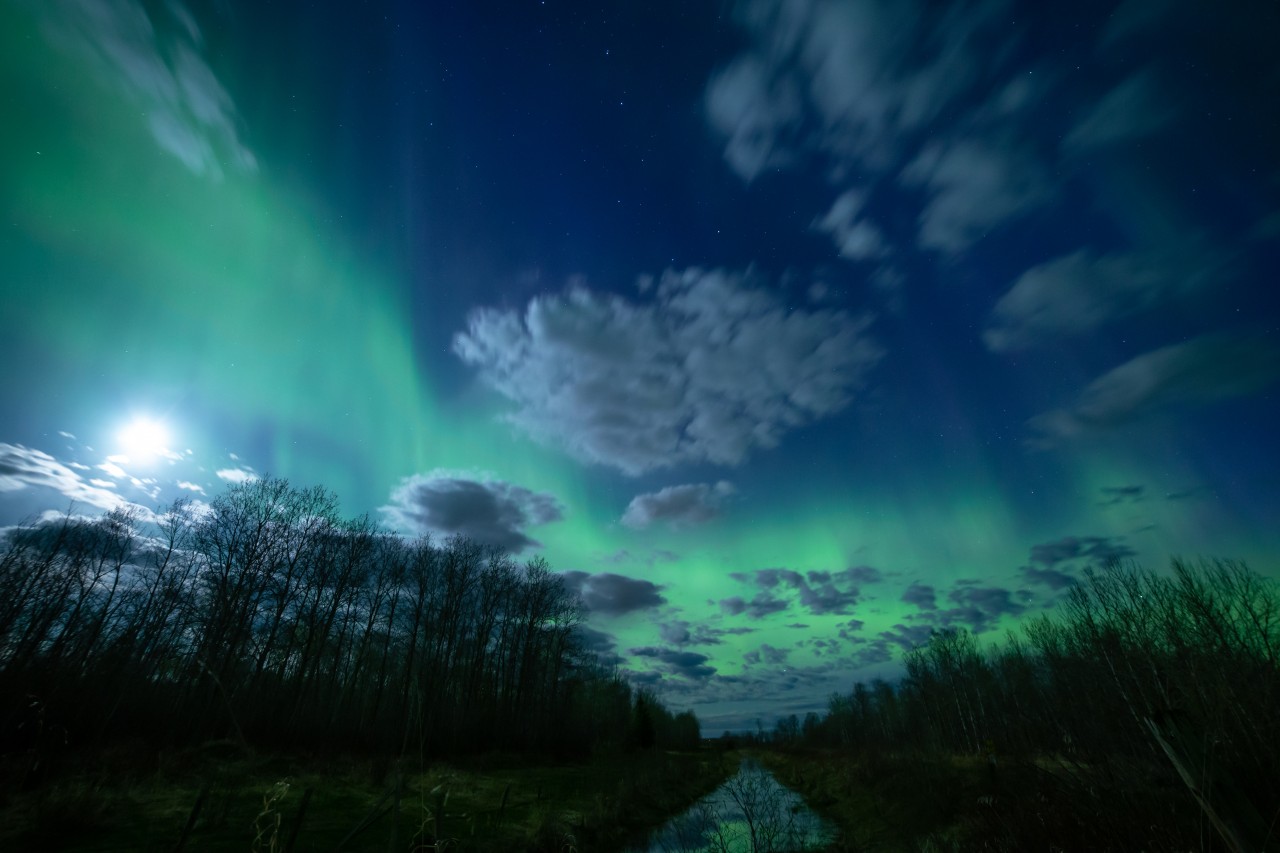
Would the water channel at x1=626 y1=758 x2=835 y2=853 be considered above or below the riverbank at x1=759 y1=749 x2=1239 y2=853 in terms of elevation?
below

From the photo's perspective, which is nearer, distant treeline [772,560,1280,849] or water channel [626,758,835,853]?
distant treeline [772,560,1280,849]

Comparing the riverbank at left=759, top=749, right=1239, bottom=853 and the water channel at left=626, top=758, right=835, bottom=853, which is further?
the water channel at left=626, top=758, right=835, bottom=853

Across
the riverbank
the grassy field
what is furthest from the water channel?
the grassy field

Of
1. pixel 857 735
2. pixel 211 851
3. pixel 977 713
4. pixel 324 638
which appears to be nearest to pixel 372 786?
pixel 211 851

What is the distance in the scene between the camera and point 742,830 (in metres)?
26.6

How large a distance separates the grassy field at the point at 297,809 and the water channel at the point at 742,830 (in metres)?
1.51

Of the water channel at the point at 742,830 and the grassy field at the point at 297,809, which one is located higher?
the grassy field at the point at 297,809

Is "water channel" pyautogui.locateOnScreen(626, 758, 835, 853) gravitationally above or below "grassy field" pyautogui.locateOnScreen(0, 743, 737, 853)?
below

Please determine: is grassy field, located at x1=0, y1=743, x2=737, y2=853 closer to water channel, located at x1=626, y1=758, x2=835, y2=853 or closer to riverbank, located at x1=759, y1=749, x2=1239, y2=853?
water channel, located at x1=626, y1=758, x2=835, y2=853

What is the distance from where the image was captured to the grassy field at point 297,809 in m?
12.0

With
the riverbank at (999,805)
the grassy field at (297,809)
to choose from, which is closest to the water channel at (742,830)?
the riverbank at (999,805)

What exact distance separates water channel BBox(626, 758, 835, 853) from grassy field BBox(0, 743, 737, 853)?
1507 mm

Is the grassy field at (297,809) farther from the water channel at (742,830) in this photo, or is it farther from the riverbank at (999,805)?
the riverbank at (999,805)

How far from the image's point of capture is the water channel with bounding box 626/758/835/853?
18.0m
